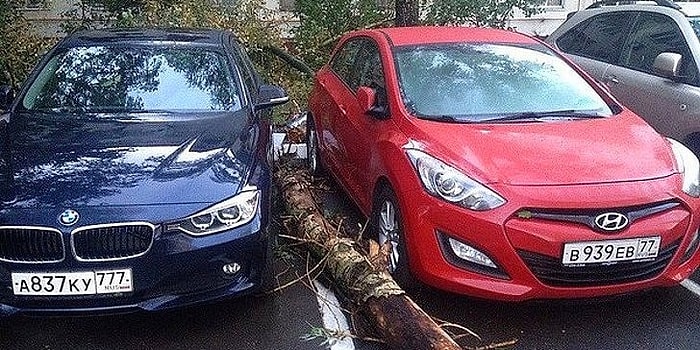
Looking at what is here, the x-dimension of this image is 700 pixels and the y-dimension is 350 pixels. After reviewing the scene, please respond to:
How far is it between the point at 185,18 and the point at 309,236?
5487mm

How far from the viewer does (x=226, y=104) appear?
485 cm

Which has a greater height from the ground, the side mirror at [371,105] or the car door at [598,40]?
the side mirror at [371,105]

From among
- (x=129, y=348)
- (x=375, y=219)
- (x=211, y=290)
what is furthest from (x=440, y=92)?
(x=129, y=348)

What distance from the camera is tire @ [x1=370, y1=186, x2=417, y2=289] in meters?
4.13

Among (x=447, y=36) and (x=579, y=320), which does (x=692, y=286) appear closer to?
(x=579, y=320)

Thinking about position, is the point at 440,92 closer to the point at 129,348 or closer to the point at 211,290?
the point at 211,290

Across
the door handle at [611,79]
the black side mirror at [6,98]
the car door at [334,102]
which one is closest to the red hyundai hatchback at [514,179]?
the car door at [334,102]

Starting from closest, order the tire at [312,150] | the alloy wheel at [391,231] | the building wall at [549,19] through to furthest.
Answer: the alloy wheel at [391,231] → the tire at [312,150] → the building wall at [549,19]

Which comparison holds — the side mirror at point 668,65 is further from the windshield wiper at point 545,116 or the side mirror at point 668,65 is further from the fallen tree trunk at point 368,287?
the fallen tree trunk at point 368,287

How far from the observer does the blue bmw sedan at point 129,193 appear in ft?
11.3

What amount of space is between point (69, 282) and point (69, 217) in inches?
12.0

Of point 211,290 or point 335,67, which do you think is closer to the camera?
point 211,290

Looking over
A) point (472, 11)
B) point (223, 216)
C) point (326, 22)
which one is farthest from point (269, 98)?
point (472, 11)

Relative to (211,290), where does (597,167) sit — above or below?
above
